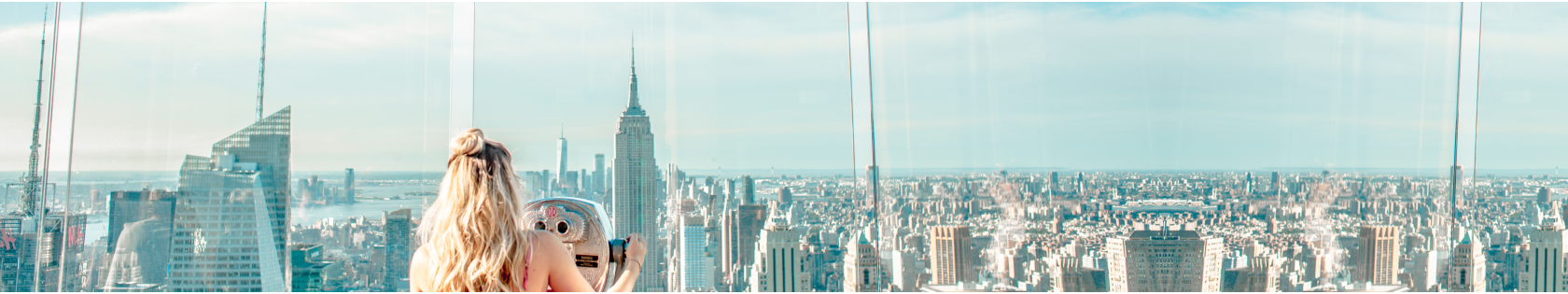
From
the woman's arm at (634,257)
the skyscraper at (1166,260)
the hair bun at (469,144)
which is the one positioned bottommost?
the skyscraper at (1166,260)

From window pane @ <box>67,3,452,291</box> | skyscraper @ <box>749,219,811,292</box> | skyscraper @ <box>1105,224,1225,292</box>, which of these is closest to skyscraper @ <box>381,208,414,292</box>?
window pane @ <box>67,3,452,291</box>

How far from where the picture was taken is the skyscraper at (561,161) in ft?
11.1

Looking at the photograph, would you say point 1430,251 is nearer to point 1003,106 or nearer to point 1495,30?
point 1495,30

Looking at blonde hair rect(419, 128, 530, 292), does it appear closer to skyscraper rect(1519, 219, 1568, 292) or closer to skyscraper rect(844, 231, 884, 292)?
skyscraper rect(844, 231, 884, 292)

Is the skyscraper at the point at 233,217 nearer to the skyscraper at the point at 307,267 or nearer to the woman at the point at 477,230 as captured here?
the skyscraper at the point at 307,267

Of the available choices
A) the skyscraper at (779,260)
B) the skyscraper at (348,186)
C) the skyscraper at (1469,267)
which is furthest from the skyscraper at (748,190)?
the skyscraper at (1469,267)

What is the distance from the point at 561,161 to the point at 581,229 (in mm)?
1505

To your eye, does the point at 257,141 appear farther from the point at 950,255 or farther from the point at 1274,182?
the point at 1274,182

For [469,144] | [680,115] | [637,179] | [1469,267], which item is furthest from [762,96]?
[1469,267]

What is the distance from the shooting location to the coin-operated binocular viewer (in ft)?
6.47

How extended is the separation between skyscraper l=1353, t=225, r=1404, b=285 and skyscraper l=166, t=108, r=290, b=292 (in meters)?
4.48

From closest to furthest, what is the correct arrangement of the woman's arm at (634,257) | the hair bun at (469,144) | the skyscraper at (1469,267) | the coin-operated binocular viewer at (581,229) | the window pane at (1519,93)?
1. the hair bun at (469,144)
2. the woman's arm at (634,257)
3. the coin-operated binocular viewer at (581,229)
4. the window pane at (1519,93)
5. the skyscraper at (1469,267)

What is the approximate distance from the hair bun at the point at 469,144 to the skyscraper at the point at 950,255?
2311mm

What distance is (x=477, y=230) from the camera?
1.37m
